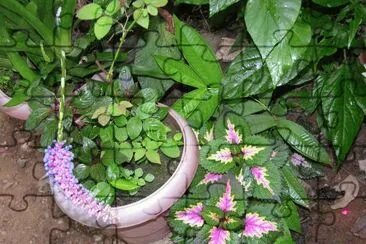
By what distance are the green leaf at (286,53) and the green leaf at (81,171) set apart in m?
0.40

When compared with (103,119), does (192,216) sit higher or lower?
lower

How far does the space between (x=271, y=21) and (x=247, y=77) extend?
0.64 feet

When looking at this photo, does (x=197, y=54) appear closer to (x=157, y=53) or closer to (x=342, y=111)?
(x=157, y=53)

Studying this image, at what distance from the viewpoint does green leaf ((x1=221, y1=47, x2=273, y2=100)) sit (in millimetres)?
1222

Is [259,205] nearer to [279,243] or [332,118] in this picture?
[279,243]

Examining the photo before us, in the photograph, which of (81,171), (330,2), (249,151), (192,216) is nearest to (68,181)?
(81,171)

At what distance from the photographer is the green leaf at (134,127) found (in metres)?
1.18

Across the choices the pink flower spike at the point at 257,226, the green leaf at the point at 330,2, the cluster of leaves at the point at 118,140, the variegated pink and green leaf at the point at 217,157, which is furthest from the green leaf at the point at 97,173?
the green leaf at the point at 330,2

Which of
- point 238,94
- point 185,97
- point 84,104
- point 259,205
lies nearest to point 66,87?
point 84,104

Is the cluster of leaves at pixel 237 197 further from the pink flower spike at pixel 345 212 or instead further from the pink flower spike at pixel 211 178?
the pink flower spike at pixel 345 212

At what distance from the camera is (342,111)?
125 cm

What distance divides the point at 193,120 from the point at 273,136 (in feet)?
0.68
